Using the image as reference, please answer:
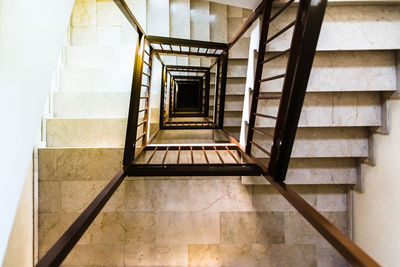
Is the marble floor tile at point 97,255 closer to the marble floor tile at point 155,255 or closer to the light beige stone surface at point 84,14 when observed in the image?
the marble floor tile at point 155,255

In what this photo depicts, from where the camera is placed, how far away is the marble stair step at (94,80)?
2340 millimetres

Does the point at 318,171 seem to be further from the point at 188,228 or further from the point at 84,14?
the point at 84,14

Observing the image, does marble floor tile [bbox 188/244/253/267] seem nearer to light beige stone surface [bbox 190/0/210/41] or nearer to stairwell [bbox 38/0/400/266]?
stairwell [bbox 38/0/400/266]

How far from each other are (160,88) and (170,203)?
65.9 inches

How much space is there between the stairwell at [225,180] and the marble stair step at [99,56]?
0.77 feet

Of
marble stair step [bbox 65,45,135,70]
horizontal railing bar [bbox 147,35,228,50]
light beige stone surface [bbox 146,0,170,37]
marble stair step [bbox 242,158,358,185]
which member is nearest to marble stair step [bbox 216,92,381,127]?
marble stair step [bbox 242,158,358,185]

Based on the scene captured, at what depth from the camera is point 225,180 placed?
1.94m

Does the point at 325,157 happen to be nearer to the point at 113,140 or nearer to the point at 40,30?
the point at 113,140

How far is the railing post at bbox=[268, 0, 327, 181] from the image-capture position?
0.80 meters

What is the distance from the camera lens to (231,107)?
10.8ft

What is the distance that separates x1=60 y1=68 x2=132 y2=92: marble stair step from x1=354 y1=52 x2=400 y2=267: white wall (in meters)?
2.39

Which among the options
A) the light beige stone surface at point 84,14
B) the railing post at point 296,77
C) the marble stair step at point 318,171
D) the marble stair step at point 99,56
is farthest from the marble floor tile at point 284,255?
the light beige stone surface at point 84,14

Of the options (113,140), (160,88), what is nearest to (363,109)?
(113,140)

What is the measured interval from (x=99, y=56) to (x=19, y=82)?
7.39 feet
